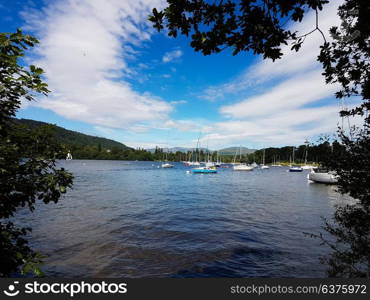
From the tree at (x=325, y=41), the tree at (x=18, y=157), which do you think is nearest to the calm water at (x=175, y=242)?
the tree at (x=325, y=41)

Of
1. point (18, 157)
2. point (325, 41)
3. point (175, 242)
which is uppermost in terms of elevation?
point (325, 41)

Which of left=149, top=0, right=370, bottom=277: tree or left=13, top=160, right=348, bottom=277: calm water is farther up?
left=149, top=0, right=370, bottom=277: tree

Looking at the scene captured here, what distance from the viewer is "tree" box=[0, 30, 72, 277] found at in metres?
3.40

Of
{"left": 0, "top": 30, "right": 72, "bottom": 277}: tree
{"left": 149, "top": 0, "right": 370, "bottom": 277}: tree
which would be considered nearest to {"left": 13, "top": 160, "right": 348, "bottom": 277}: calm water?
{"left": 149, "top": 0, "right": 370, "bottom": 277}: tree

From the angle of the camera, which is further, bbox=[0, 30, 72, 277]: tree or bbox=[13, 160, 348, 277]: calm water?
bbox=[13, 160, 348, 277]: calm water

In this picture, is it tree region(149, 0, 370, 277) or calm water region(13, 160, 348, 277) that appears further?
calm water region(13, 160, 348, 277)

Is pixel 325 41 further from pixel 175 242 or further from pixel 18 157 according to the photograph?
pixel 175 242

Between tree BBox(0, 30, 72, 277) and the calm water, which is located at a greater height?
tree BBox(0, 30, 72, 277)

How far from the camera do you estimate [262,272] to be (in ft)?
33.3

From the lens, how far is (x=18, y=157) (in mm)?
3617

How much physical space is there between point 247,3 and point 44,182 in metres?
5.38

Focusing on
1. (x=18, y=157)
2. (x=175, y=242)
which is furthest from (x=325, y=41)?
(x=175, y=242)

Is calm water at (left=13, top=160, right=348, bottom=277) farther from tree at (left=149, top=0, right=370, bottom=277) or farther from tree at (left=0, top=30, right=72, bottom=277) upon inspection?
tree at (left=0, top=30, right=72, bottom=277)

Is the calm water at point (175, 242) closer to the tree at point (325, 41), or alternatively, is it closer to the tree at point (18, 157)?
the tree at point (325, 41)
